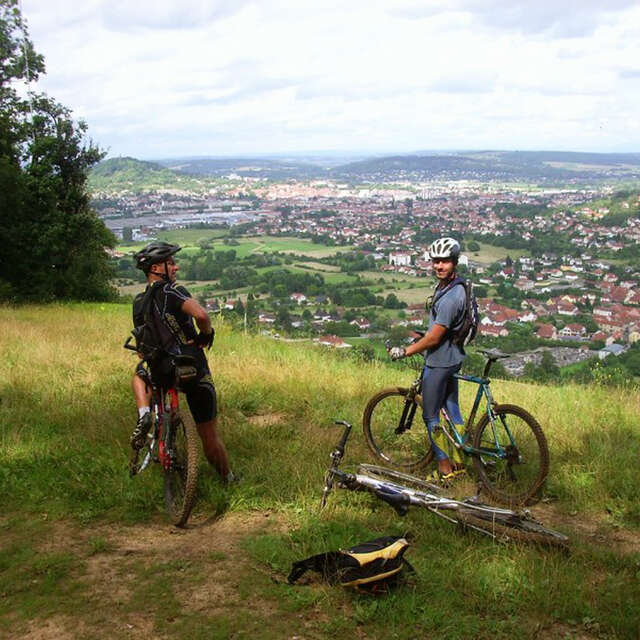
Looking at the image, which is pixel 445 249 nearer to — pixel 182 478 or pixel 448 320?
pixel 448 320

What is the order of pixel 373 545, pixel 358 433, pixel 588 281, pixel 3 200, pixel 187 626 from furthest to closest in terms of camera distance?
pixel 588 281 → pixel 3 200 → pixel 358 433 → pixel 373 545 → pixel 187 626

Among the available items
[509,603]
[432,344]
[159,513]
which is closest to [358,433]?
[432,344]

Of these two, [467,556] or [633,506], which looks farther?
[633,506]

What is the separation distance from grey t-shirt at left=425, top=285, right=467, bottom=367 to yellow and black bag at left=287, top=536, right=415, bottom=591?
1.69 meters

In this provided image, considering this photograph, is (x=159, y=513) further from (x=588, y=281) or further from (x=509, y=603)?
(x=588, y=281)

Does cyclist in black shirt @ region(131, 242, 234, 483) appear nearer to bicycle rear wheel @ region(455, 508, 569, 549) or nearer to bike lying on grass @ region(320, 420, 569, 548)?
bike lying on grass @ region(320, 420, 569, 548)

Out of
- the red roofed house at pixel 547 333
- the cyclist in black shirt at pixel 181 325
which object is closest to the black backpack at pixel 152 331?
the cyclist in black shirt at pixel 181 325

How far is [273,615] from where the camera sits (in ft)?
10.9

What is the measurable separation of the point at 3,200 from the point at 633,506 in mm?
23553

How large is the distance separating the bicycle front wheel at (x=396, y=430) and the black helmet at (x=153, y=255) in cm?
234

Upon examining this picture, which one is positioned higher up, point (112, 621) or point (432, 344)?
point (432, 344)

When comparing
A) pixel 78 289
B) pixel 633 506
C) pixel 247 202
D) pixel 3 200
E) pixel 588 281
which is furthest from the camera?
pixel 247 202

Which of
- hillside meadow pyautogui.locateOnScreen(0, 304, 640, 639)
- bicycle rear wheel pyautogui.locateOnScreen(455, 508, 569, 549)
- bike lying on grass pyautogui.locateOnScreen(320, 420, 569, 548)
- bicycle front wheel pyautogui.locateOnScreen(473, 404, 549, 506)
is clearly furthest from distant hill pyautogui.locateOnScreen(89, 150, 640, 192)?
bicycle rear wheel pyautogui.locateOnScreen(455, 508, 569, 549)

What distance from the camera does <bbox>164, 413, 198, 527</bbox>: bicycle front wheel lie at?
4.38 m
